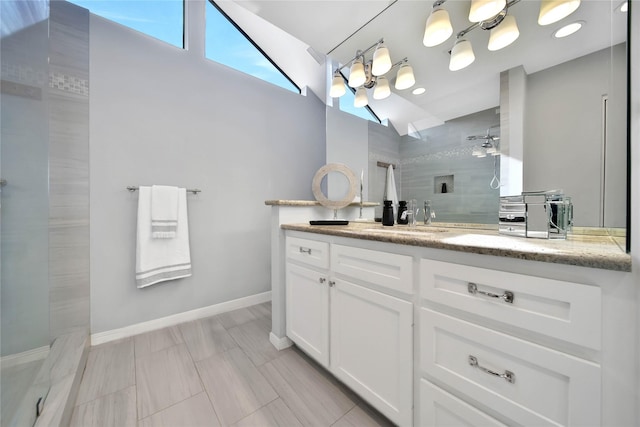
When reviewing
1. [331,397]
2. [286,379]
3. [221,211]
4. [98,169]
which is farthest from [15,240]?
[331,397]

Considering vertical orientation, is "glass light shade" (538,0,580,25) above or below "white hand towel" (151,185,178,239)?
above

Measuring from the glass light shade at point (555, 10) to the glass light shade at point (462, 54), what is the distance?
0.93ft

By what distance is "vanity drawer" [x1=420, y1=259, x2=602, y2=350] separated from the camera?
21.4 inches

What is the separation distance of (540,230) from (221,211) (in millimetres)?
2234

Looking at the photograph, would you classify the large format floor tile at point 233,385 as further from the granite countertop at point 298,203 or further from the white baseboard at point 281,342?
the granite countertop at point 298,203

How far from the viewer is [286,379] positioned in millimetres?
1332

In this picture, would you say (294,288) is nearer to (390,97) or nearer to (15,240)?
(15,240)

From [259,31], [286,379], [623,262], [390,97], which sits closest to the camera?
[623,262]

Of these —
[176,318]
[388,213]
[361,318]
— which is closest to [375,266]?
[361,318]

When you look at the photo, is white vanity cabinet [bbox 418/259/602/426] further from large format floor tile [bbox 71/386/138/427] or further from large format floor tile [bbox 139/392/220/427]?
large format floor tile [bbox 71/386/138/427]

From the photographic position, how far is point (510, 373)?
0.66 meters

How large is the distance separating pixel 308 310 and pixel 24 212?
1.56 metres

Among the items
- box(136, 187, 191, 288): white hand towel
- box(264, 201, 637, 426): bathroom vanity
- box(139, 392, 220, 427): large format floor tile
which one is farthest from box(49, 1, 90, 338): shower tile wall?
box(264, 201, 637, 426): bathroom vanity

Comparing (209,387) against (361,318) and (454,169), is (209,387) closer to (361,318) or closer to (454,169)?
(361,318)
